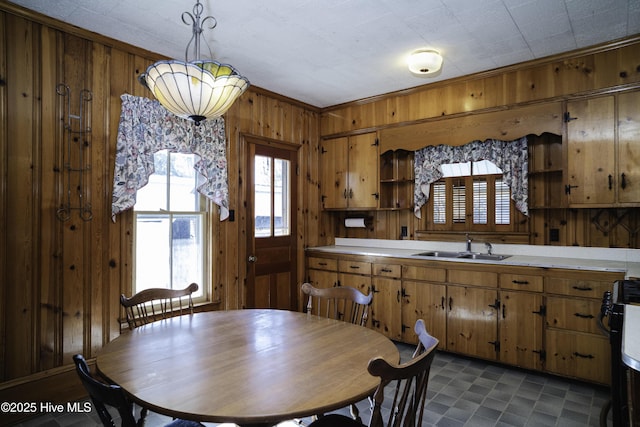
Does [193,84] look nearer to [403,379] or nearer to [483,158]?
[403,379]

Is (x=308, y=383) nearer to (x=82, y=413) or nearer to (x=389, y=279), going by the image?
(x=82, y=413)

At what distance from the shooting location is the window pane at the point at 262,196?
4.11m

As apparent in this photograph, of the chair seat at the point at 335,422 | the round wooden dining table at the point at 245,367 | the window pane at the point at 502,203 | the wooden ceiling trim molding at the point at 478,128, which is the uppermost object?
the wooden ceiling trim molding at the point at 478,128

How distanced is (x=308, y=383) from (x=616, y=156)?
10.2 ft

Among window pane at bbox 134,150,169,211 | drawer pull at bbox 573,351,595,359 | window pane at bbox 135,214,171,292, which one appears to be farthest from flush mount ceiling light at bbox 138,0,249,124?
drawer pull at bbox 573,351,595,359

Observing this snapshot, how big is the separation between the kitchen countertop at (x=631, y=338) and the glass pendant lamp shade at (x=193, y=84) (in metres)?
1.89

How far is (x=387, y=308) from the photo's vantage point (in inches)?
156

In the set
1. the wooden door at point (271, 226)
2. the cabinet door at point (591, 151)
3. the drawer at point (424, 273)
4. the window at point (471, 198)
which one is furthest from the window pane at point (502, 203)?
the wooden door at point (271, 226)

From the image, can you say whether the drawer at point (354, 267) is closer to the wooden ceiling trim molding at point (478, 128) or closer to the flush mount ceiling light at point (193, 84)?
the wooden ceiling trim molding at point (478, 128)

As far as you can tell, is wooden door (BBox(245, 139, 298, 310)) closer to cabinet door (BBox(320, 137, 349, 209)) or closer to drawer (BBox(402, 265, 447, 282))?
cabinet door (BBox(320, 137, 349, 209))

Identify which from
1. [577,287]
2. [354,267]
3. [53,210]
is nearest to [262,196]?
[354,267]

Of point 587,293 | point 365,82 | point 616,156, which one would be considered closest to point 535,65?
point 616,156

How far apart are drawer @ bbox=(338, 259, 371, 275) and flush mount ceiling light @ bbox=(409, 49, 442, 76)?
2.03m

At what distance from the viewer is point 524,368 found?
318 cm
